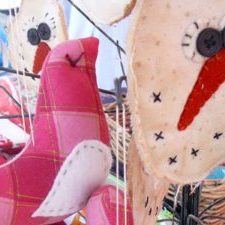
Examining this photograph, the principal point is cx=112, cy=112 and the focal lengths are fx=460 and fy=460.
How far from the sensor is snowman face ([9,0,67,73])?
0.43 m

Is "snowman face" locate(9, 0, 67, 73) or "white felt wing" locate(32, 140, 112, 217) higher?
"snowman face" locate(9, 0, 67, 73)

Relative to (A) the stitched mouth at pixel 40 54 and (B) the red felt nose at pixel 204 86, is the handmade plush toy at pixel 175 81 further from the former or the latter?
(A) the stitched mouth at pixel 40 54

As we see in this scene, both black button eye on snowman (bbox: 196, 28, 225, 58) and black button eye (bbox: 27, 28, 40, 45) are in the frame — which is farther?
black button eye (bbox: 27, 28, 40, 45)

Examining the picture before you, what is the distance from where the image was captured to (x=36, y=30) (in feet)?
1.43

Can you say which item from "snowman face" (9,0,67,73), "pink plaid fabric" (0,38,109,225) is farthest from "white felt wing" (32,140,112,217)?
"snowman face" (9,0,67,73)

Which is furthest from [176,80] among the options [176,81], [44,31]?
[44,31]

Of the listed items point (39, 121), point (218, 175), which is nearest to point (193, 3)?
point (39, 121)

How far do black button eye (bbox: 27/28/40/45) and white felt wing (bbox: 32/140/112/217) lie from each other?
16cm

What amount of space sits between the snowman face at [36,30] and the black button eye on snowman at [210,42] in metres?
0.19

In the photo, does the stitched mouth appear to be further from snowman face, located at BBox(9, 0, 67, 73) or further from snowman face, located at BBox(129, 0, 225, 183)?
snowman face, located at BBox(129, 0, 225, 183)

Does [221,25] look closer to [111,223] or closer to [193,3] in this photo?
[193,3]

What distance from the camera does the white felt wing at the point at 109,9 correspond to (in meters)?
0.29

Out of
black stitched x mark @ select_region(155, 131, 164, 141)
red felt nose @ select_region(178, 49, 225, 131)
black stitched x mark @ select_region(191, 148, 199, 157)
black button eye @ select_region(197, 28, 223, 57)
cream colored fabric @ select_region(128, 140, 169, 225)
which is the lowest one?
cream colored fabric @ select_region(128, 140, 169, 225)

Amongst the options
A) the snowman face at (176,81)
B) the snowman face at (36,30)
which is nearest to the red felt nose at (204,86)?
the snowman face at (176,81)
